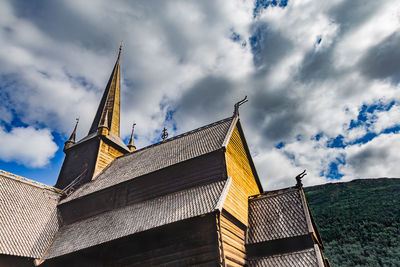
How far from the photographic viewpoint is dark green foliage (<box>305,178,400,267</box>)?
2688 cm

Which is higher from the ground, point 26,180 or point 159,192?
point 26,180

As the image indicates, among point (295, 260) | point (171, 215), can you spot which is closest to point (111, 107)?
point (171, 215)

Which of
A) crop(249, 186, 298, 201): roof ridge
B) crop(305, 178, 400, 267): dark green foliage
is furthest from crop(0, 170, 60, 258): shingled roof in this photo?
crop(305, 178, 400, 267): dark green foliage

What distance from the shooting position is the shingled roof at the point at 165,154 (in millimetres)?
15438

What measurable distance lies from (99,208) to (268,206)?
35.5ft

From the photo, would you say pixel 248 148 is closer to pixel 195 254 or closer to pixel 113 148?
pixel 195 254

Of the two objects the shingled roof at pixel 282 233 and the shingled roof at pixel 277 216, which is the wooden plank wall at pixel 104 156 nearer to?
the shingled roof at pixel 277 216

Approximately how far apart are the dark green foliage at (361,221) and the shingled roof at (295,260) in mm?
20686

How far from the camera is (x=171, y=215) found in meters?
11.6

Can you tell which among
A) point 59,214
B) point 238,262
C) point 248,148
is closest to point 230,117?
point 248,148

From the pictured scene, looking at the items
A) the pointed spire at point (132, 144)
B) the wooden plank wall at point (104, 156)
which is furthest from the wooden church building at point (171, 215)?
the pointed spire at point (132, 144)

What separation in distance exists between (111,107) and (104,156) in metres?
8.18

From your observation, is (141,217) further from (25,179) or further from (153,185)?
(25,179)

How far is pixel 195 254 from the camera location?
33.8ft
